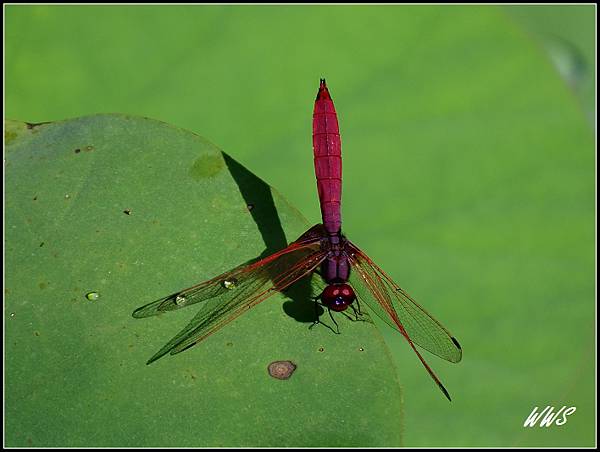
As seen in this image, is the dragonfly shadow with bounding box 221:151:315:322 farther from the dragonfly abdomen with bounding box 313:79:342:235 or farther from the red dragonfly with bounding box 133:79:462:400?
the dragonfly abdomen with bounding box 313:79:342:235

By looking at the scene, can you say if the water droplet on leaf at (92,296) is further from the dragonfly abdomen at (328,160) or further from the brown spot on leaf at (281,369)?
the dragonfly abdomen at (328,160)

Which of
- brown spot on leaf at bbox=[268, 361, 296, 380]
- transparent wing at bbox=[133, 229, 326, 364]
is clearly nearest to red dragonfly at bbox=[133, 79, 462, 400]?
transparent wing at bbox=[133, 229, 326, 364]

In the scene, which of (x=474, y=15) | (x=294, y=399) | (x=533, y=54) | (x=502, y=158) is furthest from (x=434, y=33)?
Answer: (x=294, y=399)

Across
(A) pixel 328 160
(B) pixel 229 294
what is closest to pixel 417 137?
(A) pixel 328 160

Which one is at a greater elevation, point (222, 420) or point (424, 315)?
point (424, 315)

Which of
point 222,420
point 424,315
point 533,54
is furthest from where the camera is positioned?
point 533,54

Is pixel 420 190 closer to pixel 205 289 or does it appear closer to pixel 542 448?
pixel 205 289
